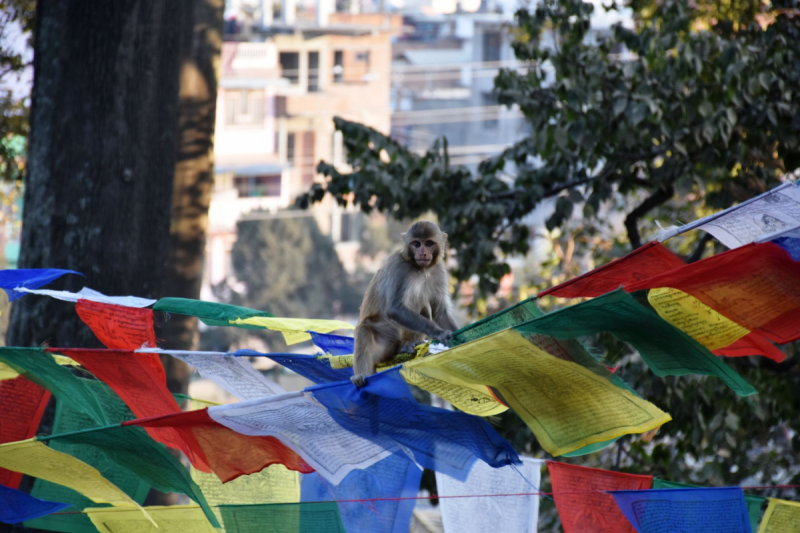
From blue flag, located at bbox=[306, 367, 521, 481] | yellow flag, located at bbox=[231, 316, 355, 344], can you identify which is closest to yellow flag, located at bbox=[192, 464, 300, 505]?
yellow flag, located at bbox=[231, 316, 355, 344]

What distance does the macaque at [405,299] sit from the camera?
12.7ft

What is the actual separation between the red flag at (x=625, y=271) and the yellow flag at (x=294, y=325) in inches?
60.2

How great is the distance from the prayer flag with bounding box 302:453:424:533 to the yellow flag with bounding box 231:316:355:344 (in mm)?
731

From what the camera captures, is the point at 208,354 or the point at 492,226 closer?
the point at 208,354

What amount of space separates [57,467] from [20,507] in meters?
0.36

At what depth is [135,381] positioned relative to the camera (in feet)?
11.0

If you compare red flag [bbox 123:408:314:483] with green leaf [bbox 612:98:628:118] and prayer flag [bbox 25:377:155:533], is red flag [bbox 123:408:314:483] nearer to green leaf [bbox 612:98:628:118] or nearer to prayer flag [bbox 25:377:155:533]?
prayer flag [bbox 25:377:155:533]

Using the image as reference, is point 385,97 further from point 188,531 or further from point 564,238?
point 188,531

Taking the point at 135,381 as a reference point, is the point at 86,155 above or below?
above

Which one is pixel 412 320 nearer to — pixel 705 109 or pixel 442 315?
pixel 442 315

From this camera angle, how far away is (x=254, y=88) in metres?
32.2

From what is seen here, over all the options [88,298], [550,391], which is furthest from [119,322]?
[550,391]

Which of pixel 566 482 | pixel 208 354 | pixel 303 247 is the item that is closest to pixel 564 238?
pixel 566 482

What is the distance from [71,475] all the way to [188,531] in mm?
522
